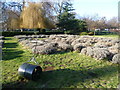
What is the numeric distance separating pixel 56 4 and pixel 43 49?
28.5 metres

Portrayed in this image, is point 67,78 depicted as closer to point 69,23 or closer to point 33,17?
point 33,17

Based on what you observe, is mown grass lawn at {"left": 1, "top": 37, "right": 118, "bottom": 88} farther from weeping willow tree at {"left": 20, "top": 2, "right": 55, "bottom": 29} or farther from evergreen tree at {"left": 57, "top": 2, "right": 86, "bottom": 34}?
evergreen tree at {"left": 57, "top": 2, "right": 86, "bottom": 34}

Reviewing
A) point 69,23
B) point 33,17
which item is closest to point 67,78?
point 33,17

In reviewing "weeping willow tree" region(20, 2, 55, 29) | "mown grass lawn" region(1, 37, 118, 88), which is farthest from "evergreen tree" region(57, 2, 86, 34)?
"mown grass lawn" region(1, 37, 118, 88)

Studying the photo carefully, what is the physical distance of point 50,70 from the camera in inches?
147

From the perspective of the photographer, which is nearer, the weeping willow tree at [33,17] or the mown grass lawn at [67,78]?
the mown grass lawn at [67,78]

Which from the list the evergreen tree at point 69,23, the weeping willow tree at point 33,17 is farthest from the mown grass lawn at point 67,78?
the evergreen tree at point 69,23

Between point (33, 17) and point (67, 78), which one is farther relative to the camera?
point (33, 17)

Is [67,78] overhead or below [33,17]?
below

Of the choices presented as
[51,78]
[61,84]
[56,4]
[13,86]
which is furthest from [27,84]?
[56,4]

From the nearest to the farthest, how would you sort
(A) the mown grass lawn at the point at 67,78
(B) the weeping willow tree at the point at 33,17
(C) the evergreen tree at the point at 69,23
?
(A) the mown grass lawn at the point at 67,78 < (B) the weeping willow tree at the point at 33,17 < (C) the evergreen tree at the point at 69,23

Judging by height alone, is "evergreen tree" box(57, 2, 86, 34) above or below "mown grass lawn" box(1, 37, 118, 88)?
above

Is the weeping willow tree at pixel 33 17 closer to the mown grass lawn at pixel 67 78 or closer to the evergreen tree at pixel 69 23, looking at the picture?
A: the evergreen tree at pixel 69 23

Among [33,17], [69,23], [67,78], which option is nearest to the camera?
[67,78]
